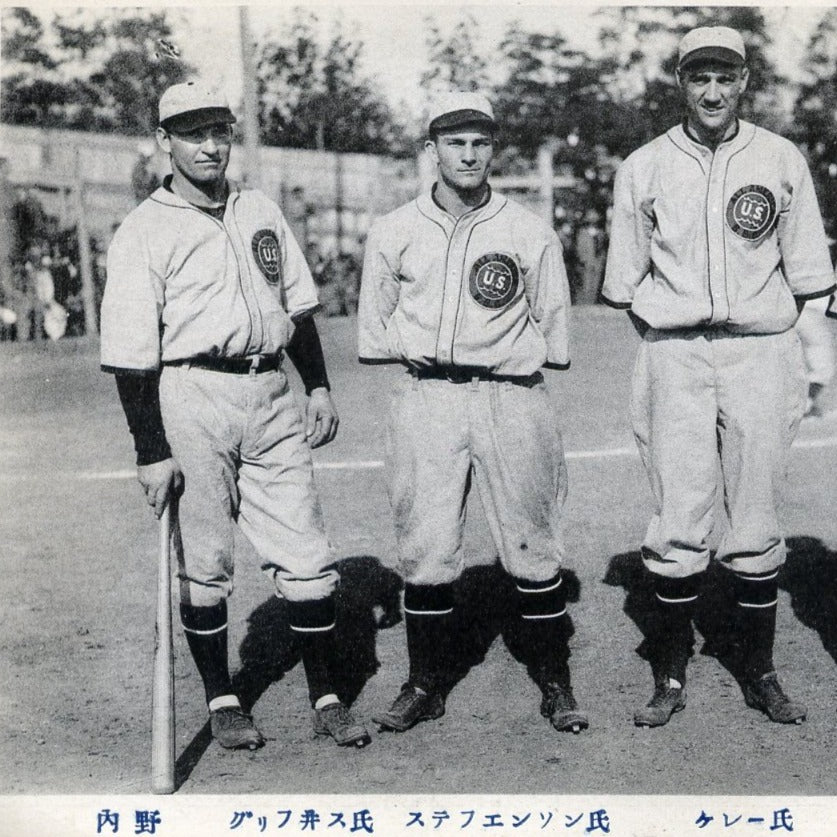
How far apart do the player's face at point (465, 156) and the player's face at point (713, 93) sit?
613 millimetres

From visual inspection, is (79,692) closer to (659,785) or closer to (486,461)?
(486,461)

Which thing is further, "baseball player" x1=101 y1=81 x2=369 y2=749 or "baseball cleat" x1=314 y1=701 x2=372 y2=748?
"baseball cleat" x1=314 y1=701 x2=372 y2=748

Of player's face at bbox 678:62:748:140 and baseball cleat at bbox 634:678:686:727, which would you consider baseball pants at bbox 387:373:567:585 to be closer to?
baseball cleat at bbox 634:678:686:727

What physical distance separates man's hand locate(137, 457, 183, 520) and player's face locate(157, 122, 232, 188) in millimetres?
819

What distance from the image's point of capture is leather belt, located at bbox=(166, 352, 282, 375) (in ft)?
10.8

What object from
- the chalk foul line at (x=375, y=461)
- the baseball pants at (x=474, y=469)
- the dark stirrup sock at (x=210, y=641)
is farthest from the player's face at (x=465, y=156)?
the chalk foul line at (x=375, y=461)

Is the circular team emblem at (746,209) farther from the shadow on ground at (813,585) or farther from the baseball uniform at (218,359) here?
the shadow on ground at (813,585)

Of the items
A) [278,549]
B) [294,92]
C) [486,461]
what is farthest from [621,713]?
[294,92]

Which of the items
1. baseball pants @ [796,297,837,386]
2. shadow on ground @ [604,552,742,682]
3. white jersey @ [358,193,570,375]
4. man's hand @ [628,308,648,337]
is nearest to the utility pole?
shadow on ground @ [604,552,742,682]

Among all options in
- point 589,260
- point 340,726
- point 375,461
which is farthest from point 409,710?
point 589,260

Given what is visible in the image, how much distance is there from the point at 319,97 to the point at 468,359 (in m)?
11.7

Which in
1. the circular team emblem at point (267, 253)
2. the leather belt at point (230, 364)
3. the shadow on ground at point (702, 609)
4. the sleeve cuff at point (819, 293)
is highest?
the circular team emblem at point (267, 253)

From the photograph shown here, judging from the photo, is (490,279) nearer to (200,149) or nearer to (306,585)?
(200,149)

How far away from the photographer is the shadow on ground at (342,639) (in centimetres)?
383
